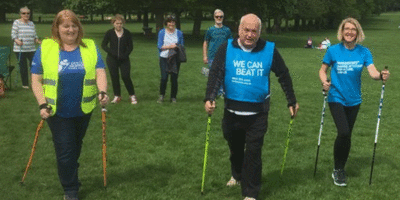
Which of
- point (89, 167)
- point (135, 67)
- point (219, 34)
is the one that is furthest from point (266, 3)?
point (89, 167)

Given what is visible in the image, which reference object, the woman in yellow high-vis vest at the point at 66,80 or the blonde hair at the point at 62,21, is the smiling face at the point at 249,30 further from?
the blonde hair at the point at 62,21

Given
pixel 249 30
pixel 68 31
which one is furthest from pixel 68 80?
pixel 249 30

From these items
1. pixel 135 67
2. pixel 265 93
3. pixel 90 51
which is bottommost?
pixel 135 67

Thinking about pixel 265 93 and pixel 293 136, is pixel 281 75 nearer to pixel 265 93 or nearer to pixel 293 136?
pixel 265 93

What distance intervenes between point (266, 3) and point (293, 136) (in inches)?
1346

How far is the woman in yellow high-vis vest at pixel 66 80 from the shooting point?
534 cm

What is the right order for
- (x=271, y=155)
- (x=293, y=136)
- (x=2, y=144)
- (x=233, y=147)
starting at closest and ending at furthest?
(x=233, y=147) < (x=271, y=155) < (x=2, y=144) < (x=293, y=136)

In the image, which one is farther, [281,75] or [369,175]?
[369,175]

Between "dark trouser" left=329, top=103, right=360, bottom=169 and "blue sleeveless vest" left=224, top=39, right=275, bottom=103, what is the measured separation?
4.12 ft

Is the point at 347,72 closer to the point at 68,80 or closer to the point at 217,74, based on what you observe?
the point at 217,74

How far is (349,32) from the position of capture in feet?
20.4

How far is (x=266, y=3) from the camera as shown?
1654 inches

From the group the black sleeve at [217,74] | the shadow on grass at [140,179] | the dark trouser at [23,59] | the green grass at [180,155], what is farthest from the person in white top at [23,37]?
the black sleeve at [217,74]

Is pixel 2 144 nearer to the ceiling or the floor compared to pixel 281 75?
nearer to the floor
